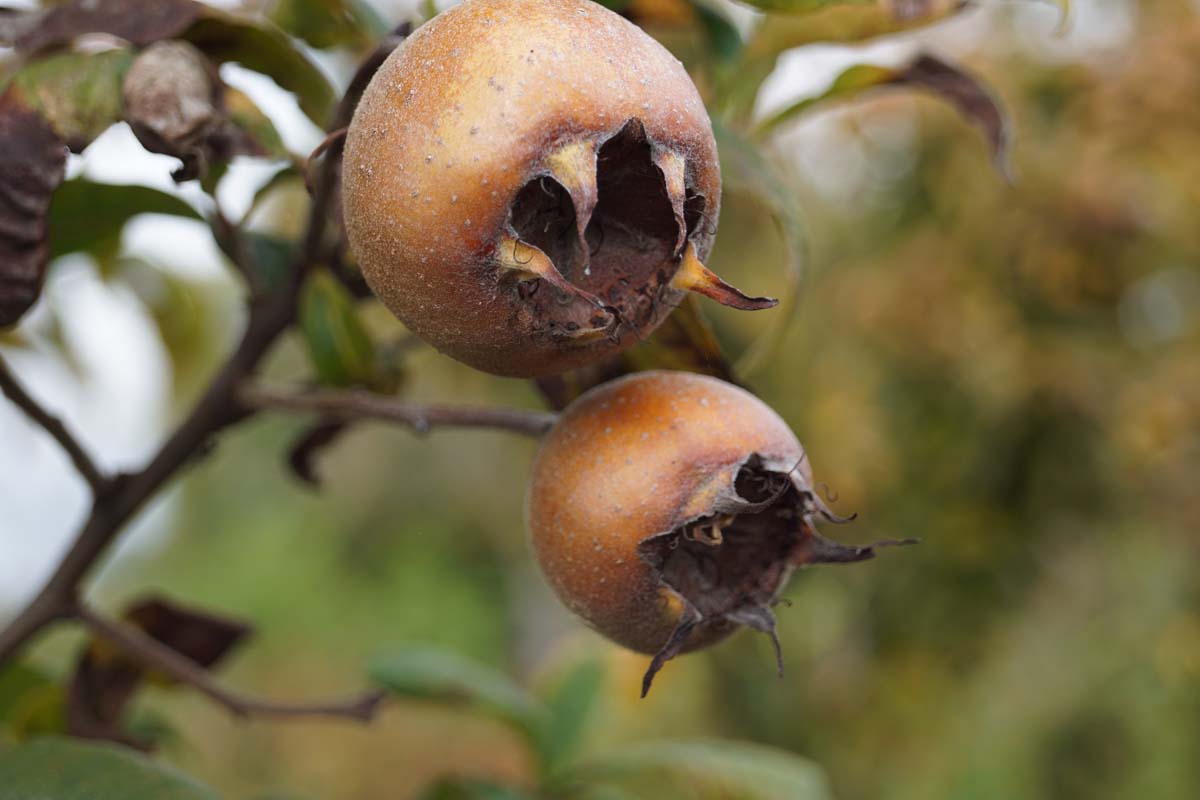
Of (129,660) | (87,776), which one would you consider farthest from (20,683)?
(87,776)

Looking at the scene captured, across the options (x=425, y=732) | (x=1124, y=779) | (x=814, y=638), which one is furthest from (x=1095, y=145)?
(x=425, y=732)

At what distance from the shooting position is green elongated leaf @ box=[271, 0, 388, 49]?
105 cm

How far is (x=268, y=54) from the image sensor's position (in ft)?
3.27

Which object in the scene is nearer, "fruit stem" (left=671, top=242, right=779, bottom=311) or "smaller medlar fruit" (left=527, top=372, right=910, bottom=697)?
"fruit stem" (left=671, top=242, right=779, bottom=311)

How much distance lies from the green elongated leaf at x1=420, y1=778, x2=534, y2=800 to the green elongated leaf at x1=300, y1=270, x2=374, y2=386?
69cm

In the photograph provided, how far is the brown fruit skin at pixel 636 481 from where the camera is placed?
0.78 metres

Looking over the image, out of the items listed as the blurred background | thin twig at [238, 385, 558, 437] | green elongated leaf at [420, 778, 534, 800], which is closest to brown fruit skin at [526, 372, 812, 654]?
thin twig at [238, 385, 558, 437]

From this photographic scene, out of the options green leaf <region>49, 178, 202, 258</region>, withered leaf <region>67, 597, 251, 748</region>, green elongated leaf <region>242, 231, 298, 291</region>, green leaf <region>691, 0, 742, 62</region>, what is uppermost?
green leaf <region>691, 0, 742, 62</region>

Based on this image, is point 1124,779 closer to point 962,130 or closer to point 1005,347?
point 1005,347

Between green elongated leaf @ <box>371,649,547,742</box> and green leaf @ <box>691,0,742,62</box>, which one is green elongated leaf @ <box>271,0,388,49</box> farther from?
green elongated leaf @ <box>371,649,547,742</box>

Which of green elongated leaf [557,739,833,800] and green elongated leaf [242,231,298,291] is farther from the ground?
green elongated leaf [242,231,298,291]

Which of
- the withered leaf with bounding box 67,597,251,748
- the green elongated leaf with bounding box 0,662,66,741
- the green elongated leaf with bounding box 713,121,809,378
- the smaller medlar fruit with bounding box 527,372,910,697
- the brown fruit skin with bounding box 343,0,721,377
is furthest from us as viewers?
the green elongated leaf with bounding box 0,662,66,741

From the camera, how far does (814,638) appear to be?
4.15m

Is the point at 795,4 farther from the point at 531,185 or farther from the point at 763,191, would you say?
the point at 531,185
